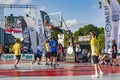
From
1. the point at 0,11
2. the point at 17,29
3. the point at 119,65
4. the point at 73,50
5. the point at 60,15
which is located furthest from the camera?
the point at 17,29

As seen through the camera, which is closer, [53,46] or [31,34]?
[53,46]

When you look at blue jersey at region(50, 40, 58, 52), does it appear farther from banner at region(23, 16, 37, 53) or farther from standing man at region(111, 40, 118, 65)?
banner at region(23, 16, 37, 53)

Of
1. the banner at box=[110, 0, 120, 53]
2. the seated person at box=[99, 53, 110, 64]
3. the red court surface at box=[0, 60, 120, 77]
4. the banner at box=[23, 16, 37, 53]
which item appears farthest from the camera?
the banner at box=[23, 16, 37, 53]

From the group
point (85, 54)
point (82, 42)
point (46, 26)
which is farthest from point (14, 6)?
point (82, 42)

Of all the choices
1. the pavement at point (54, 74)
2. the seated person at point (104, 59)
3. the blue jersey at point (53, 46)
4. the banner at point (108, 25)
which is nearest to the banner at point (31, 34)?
the seated person at point (104, 59)

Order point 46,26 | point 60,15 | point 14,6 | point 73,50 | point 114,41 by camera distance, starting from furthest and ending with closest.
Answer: point 14,6 < point 60,15 < point 46,26 < point 73,50 < point 114,41

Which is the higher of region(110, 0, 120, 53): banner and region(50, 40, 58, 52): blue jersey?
region(110, 0, 120, 53): banner

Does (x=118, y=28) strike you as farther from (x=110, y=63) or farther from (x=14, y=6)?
(x=14, y=6)

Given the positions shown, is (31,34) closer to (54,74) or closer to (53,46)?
(53,46)

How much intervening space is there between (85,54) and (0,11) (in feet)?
55.6

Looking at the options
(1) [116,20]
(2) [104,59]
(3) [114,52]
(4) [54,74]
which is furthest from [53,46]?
(2) [104,59]

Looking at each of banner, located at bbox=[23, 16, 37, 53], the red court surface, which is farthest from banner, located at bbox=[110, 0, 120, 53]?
banner, located at bbox=[23, 16, 37, 53]

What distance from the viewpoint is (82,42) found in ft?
259

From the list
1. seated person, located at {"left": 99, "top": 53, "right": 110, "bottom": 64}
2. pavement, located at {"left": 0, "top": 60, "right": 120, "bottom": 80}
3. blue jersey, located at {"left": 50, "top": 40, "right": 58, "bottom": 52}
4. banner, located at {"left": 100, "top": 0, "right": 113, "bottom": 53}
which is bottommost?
pavement, located at {"left": 0, "top": 60, "right": 120, "bottom": 80}
